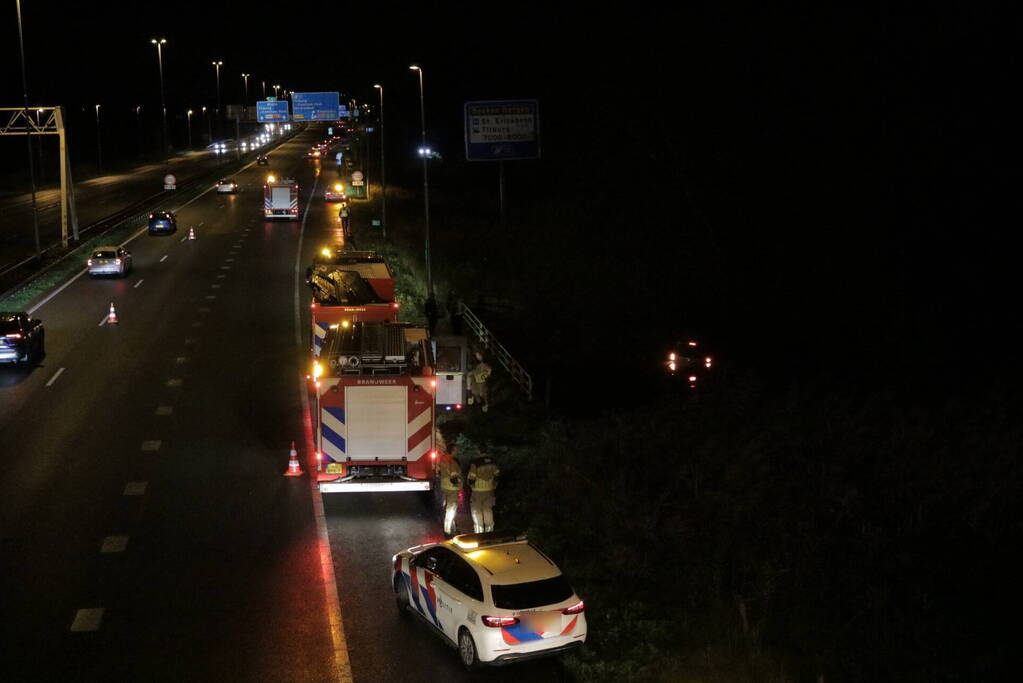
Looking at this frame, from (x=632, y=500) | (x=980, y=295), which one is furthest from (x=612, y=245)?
(x=632, y=500)

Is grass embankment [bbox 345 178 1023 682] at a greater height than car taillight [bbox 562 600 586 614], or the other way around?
car taillight [bbox 562 600 586 614]

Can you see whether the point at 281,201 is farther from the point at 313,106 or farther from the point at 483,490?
the point at 483,490

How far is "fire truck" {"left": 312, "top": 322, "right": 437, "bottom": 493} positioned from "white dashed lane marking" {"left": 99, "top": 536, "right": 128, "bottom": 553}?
3168mm

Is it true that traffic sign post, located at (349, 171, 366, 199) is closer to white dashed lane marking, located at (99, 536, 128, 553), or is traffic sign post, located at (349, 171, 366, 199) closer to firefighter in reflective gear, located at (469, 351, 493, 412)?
firefighter in reflective gear, located at (469, 351, 493, 412)

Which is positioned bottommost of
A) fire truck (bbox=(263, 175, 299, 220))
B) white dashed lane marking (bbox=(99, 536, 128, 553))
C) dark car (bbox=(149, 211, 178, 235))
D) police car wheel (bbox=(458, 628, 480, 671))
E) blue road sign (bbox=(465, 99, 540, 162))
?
white dashed lane marking (bbox=(99, 536, 128, 553))

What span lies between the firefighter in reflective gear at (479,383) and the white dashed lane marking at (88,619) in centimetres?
1153

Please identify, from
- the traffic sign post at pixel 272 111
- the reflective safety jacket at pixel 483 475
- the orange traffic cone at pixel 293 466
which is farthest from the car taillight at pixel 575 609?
the traffic sign post at pixel 272 111

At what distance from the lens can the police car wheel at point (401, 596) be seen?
1400cm

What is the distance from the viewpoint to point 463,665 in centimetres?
1258

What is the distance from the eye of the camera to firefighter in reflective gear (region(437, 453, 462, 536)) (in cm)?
1673

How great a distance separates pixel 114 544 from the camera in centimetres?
1656

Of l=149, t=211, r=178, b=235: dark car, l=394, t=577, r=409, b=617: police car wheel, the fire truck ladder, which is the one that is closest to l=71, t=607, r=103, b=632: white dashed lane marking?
l=394, t=577, r=409, b=617: police car wheel

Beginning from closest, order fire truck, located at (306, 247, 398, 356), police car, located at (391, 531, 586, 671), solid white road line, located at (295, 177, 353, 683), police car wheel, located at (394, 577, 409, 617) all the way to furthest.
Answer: police car, located at (391, 531, 586, 671), solid white road line, located at (295, 177, 353, 683), police car wheel, located at (394, 577, 409, 617), fire truck, located at (306, 247, 398, 356)

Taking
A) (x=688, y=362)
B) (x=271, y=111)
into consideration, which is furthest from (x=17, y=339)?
(x=271, y=111)
